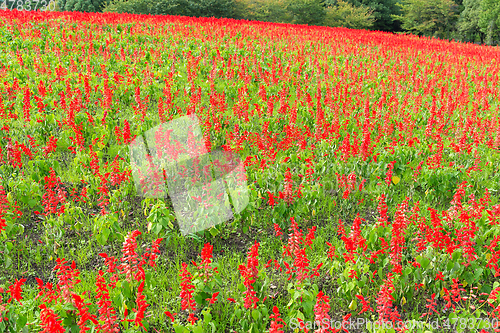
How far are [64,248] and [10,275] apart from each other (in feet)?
1.79

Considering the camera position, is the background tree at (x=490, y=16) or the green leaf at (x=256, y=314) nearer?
the green leaf at (x=256, y=314)

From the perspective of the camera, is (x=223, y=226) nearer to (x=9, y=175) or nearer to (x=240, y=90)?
(x=9, y=175)

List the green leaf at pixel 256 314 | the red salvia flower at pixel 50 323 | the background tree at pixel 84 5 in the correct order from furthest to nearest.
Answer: the background tree at pixel 84 5 → the green leaf at pixel 256 314 → the red salvia flower at pixel 50 323

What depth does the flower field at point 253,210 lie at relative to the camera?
2.90 metres

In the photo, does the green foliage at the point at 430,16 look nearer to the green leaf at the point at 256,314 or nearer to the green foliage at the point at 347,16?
the green foliage at the point at 347,16

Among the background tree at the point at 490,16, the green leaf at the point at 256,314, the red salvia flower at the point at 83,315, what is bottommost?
the green leaf at the point at 256,314

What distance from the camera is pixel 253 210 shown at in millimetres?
3955

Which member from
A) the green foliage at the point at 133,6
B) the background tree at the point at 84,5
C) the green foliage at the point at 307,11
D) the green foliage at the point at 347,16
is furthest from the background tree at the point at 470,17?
the background tree at the point at 84,5

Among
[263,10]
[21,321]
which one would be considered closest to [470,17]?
[263,10]

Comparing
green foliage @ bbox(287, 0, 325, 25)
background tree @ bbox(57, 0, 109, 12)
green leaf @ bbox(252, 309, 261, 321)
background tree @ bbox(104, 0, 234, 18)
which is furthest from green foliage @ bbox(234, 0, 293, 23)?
green leaf @ bbox(252, 309, 261, 321)

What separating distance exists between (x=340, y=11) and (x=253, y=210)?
30.3 meters

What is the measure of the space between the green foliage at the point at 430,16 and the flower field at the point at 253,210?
1020 inches

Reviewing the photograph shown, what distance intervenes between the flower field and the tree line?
685 inches

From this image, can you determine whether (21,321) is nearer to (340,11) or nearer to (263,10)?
(263,10)
